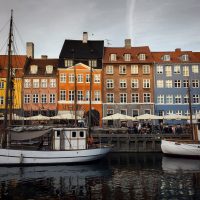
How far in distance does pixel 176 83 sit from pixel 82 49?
1831 cm

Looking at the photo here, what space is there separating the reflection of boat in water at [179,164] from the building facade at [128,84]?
62.7ft

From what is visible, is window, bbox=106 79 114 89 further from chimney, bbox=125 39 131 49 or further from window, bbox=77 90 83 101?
chimney, bbox=125 39 131 49

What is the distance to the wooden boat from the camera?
28.5 m

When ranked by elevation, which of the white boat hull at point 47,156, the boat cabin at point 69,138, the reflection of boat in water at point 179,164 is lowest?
the reflection of boat in water at point 179,164

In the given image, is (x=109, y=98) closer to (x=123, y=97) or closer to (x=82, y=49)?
(x=123, y=97)

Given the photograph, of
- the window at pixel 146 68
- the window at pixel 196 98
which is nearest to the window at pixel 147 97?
the window at pixel 146 68

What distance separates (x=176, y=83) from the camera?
5450 cm

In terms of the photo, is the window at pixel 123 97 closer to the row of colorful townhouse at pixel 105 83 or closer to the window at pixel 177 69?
the row of colorful townhouse at pixel 105 83

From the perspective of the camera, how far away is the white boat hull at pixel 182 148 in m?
33.8

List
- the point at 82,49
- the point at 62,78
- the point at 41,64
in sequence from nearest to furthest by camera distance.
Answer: the point at 62,78 < the point at 82,49 < the point at 41,64

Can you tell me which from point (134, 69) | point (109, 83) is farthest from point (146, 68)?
point (109, 83)

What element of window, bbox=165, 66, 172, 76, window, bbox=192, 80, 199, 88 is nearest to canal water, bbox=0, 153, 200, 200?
window, bbox=192, 80, 199, 88

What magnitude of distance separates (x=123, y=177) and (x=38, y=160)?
9.70 m

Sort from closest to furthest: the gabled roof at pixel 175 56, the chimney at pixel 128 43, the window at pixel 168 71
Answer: the window at pixel 168 71 → the gabled roof at pixel 175 56 → the chimney at pixel 128 43
